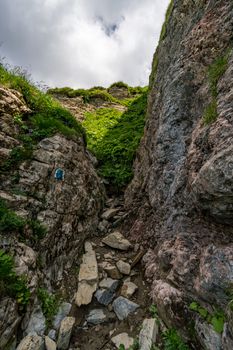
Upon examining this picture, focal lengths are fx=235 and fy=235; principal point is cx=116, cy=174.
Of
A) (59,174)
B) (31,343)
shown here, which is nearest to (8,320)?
(31,343)

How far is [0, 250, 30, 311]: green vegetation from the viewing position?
4.34m

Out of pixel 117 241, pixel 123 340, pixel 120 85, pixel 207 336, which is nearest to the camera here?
pixel 207 336

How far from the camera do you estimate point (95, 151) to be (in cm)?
1100

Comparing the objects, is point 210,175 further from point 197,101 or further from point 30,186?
point 30,186

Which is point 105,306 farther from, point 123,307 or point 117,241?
point 117,241

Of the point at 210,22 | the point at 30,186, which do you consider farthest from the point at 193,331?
the point at 210,22

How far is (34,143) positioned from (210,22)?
19.9 ft

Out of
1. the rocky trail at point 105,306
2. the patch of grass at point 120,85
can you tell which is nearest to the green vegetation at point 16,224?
the rocky trail at point 105,306

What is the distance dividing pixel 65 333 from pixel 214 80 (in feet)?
20.0

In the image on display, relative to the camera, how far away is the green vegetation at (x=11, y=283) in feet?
14.3

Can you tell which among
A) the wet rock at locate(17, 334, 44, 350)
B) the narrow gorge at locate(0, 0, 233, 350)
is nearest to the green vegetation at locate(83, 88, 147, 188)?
the narrow gorge at locate(0, 0, 233, 350)

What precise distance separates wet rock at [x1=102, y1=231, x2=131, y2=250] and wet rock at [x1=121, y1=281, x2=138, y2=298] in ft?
3.84

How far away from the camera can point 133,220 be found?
7578mm

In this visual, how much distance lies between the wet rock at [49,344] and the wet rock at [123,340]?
1.08m
